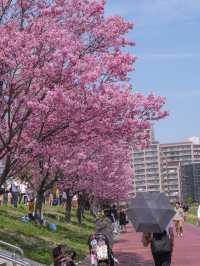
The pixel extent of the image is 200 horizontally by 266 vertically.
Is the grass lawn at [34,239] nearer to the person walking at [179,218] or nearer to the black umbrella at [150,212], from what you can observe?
the black umbrella at [150,212]

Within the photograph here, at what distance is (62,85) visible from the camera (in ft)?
54.0

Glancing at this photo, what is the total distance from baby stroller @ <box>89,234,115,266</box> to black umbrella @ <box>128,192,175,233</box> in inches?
46.5

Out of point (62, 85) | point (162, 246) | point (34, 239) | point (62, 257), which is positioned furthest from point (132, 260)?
point (62, 257)

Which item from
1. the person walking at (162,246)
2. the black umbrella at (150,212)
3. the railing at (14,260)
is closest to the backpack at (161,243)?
the person walking at (162,246)

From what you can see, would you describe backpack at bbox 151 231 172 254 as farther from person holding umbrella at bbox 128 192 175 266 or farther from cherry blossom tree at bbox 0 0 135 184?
cherry blossom tree at bbox 0 0 135 184

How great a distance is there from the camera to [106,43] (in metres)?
18.3

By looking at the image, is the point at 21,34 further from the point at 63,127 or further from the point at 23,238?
the point at 23,238

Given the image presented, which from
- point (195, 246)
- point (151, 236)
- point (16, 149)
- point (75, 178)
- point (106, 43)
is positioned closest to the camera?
point (151, 236)

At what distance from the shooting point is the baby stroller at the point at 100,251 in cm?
1353

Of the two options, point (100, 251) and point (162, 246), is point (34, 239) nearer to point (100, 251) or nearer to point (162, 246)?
point (100, 251)

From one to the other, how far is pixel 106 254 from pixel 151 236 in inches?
75.4

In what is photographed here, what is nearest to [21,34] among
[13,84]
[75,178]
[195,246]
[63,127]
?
[13,84]

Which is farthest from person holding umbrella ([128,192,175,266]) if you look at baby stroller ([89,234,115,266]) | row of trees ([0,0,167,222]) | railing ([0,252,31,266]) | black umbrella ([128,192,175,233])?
row of trees ([0,0,167,222])

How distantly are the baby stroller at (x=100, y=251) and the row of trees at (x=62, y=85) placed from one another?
3689 millimetres
